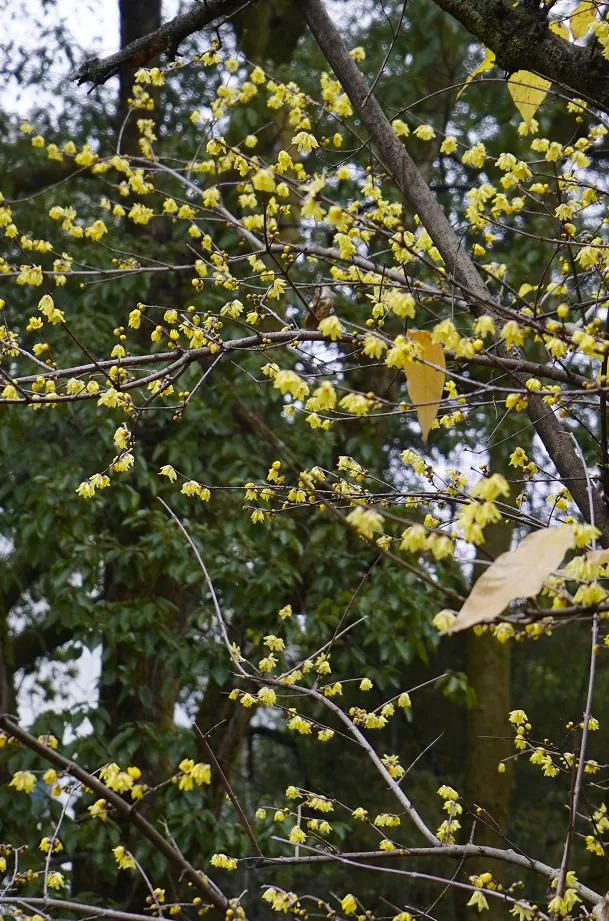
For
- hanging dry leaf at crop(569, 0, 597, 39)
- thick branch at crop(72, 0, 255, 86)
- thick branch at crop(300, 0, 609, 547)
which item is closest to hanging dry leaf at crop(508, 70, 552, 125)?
hanging dry leaf at crop(569, 0, 597, 39)

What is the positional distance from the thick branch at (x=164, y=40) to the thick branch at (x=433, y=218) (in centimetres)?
25

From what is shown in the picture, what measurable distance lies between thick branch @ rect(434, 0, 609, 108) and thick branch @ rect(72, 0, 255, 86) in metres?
0.82

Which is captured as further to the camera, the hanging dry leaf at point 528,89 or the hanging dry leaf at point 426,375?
the hanging dry leaf at point 528,89

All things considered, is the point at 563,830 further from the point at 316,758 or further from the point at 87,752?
the point at 87,752

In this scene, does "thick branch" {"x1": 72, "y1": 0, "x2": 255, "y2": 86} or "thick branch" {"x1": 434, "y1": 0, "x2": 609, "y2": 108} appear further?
"thick branch" {"x1": 72, "y1": 0, "x2": 255, "y2": 86}

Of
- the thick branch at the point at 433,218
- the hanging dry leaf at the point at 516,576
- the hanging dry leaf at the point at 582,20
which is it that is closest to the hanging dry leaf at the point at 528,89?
the hanging dry leaf at the point at 582,20

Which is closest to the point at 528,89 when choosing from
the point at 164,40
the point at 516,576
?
the point at 164,40

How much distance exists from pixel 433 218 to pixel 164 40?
0.89 m

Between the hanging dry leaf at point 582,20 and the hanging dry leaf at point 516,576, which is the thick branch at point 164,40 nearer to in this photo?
the hanging dry leaf at point 582,20

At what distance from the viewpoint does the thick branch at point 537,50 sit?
1732 mm

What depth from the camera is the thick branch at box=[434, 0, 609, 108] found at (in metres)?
1.73

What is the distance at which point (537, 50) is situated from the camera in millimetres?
1771

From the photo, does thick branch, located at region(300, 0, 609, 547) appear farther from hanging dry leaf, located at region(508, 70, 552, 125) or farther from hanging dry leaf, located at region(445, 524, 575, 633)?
hanging dry leaf, located at region(445, 524, 575, 633)

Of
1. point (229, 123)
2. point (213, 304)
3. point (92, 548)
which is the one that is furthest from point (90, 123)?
point (92, 548)
